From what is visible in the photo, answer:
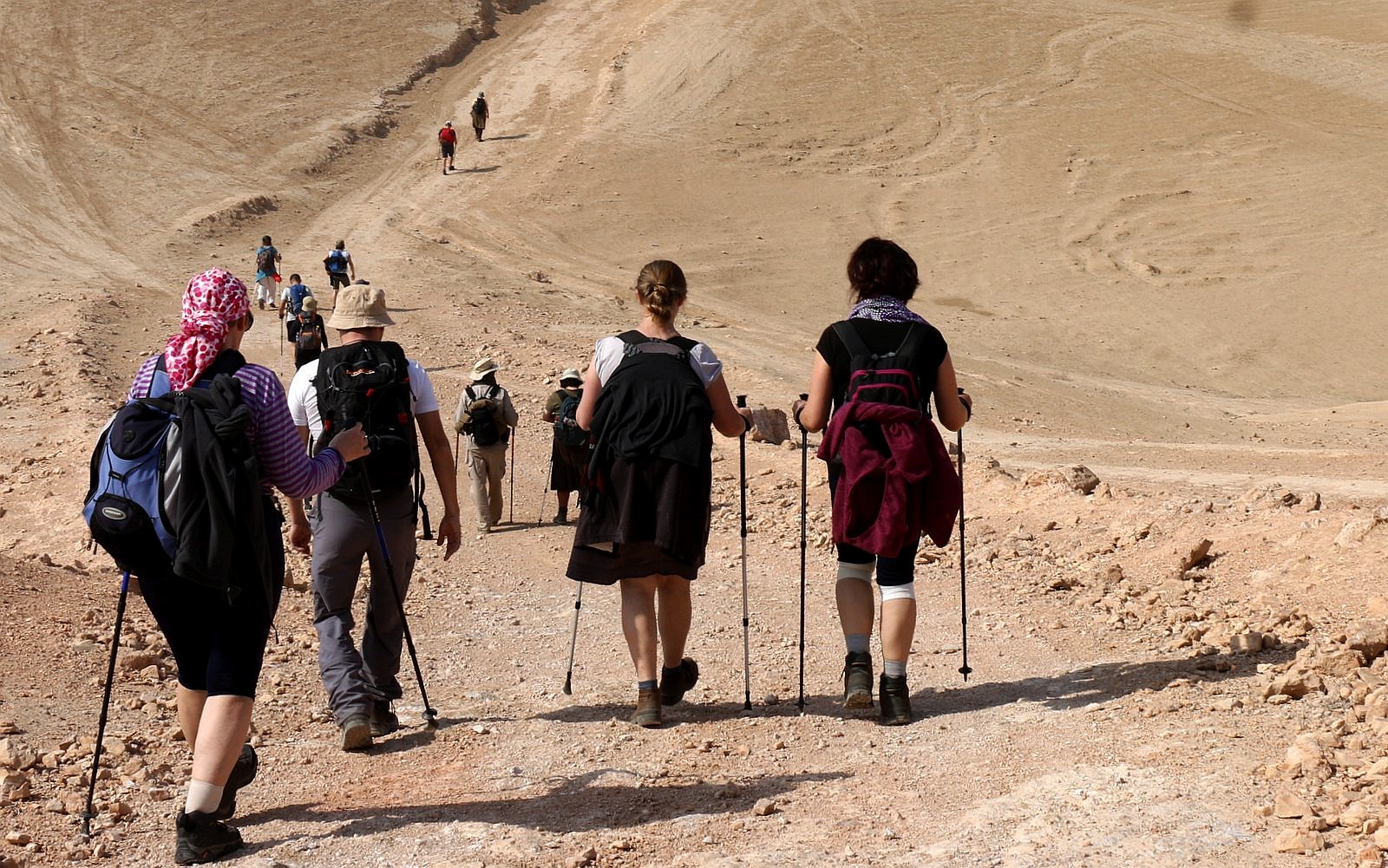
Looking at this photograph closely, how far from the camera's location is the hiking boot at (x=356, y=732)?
5.89 meters

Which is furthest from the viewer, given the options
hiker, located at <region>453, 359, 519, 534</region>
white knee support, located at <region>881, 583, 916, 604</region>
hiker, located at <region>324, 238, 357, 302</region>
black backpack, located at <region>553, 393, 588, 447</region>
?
hiker, located at <region>324, 238, 357, 302</region>

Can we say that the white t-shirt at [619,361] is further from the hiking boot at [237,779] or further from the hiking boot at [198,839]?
the hiking boot at [198,839]

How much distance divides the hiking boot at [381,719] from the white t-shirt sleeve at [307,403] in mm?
1203

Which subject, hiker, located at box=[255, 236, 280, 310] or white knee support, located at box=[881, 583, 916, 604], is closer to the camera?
white knee support, located at box=[881, 583, 916, 604]

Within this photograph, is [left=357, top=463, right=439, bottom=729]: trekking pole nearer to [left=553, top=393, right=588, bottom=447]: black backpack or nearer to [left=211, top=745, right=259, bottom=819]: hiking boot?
[left=211, top=745, right=259, bottom=819]: hiking boot

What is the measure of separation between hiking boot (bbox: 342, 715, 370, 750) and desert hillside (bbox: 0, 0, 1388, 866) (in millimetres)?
84

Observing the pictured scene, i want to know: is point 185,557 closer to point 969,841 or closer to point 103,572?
point 969,841

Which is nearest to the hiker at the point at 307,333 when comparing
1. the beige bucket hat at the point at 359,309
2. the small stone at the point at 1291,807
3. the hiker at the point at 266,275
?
the hiker at the point at 266,275

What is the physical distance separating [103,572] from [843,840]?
6.56 meters

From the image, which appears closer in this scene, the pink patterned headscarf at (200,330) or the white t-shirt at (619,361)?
the pink patterned headscarf at (200,330)

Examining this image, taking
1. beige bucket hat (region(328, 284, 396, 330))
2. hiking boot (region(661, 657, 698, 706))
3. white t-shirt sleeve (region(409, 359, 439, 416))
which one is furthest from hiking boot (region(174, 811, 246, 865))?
hiking boot (region(661, 657, 698, 706))

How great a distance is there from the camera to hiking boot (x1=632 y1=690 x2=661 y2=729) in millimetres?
6203

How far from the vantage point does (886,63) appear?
45875mm

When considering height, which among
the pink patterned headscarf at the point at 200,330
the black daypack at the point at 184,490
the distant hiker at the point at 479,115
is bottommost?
the black daypack at the point at 184,490
